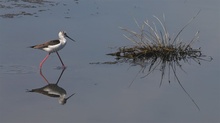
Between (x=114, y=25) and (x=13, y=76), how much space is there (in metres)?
3.61

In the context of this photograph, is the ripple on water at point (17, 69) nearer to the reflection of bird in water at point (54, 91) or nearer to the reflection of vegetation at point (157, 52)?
the reflection of bird in water at point (54, 91)

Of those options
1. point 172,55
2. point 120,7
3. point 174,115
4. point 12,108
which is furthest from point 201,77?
point 120,7

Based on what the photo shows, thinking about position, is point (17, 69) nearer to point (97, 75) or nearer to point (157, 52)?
point (97, 75)

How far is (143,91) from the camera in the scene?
271 inches

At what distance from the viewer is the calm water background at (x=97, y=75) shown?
237 inches

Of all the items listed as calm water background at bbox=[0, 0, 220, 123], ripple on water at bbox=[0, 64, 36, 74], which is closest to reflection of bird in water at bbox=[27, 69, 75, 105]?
calm water background at bbox=[0, 0, 220, 123]

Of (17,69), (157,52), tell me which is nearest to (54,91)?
(17,69)

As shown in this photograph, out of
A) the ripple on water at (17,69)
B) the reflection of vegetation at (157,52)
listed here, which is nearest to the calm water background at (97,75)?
the ripple on water at (17,69)

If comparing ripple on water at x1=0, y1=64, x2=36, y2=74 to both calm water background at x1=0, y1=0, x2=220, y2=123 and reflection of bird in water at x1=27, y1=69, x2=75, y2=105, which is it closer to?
calm water background at x1=0, y1=0, x2=220, y2=123

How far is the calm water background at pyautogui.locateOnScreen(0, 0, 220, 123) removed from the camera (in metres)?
6.02

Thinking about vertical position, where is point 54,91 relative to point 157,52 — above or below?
below

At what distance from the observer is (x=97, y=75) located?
24.5 feet

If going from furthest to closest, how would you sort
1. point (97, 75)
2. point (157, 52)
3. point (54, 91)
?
point (157, 52) < point (97, 75) < point (54, 91)

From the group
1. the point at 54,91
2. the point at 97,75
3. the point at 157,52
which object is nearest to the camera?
the point at 54,91
